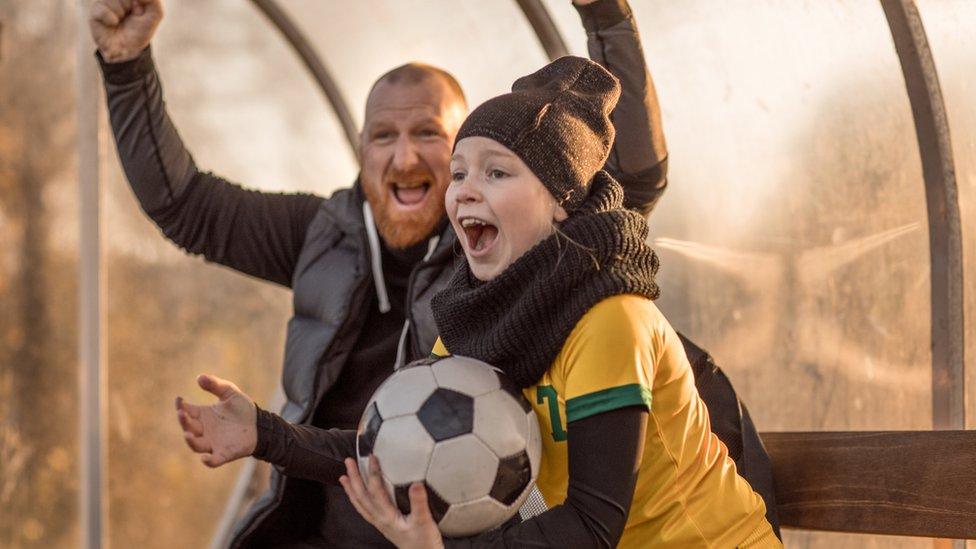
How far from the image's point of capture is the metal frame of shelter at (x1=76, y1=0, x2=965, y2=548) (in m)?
3.49

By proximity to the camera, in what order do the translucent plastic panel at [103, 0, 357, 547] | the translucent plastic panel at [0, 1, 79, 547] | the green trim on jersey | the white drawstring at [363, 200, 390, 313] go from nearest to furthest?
the green trim on jersey
the white drawstring at [363, 200, 390, 313]
the translucent plastic panel at [103, 0, 357, 547]
the translucent plastic panel at [0, 1, 79, 547]

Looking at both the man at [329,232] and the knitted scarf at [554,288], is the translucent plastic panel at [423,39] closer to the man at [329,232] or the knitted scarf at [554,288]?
the man at [329,232]

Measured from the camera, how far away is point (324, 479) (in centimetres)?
329

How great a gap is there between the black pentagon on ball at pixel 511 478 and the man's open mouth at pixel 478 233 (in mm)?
486

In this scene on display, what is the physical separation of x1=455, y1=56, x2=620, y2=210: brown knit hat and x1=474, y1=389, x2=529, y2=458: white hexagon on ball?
48cm

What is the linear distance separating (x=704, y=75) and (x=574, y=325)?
6.21 feet

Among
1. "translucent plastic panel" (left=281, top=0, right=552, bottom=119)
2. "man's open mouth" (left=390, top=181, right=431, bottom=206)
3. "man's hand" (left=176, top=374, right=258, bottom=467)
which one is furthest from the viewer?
"translucent plastic panel" (left=281, top=0, right=552, bottom=119)

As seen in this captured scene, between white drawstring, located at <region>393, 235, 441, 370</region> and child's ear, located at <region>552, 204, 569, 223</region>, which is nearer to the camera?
child's ear, located at <region>552, 204, 569, 223</region>

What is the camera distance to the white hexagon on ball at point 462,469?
8.36 feet

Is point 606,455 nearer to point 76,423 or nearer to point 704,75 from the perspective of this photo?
point 704,75

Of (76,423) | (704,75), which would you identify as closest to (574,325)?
(704,75)

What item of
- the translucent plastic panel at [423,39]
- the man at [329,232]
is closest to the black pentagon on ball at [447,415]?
the man at [329,232]

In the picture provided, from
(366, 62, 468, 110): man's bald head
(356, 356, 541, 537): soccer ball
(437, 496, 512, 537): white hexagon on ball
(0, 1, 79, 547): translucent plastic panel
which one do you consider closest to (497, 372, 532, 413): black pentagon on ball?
(356, 356, 541, 537): soccer ball

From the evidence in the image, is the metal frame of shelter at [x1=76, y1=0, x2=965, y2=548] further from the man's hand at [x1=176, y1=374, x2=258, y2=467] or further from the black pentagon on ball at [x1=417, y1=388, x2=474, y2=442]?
the man's hand at [x1=176, y1=374, x2=258, y2=467]
